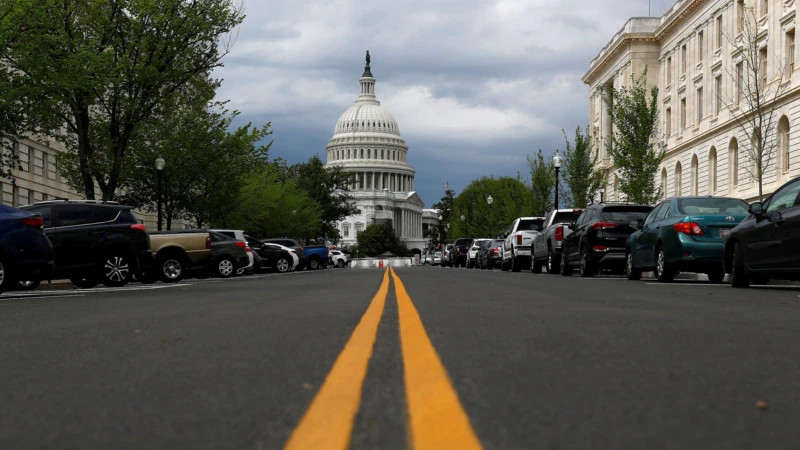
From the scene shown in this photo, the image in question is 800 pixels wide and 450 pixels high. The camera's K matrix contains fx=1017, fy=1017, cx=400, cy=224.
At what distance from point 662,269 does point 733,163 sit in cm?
3568

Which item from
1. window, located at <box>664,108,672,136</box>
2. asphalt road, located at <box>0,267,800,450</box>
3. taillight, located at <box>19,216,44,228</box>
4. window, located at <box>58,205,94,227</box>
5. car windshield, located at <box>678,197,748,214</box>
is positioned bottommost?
asphalt road, located at <box>0,267,800,450</box>

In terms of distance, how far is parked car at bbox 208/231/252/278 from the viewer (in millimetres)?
30844

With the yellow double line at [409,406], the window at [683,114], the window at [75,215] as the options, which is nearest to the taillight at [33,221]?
the window at [75,215]

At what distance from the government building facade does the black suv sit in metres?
27.9

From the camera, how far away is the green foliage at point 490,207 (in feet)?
266

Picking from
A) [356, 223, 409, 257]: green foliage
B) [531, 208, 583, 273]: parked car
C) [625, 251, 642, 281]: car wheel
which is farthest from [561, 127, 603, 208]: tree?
[356, 223, 409, 257]: green foliage

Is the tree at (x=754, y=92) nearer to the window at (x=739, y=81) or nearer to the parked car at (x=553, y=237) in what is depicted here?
the window at (x=739, y=81)

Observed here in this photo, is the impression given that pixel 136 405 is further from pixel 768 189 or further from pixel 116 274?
pixel 768 189

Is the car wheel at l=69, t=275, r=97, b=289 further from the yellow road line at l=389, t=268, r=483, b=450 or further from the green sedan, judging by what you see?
the yellow road line at l=389, t=268, r=483, b=450

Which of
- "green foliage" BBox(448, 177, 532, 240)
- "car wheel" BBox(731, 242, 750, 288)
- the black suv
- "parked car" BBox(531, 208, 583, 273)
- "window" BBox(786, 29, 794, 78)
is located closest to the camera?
"car wheel" BBox(731, 242, 750, 288)

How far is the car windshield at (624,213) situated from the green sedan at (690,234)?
3423mm

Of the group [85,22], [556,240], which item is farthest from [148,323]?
[85,22]

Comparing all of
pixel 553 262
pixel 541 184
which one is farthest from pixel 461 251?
pixel 553 262

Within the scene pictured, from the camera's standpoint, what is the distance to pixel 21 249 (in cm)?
1476
